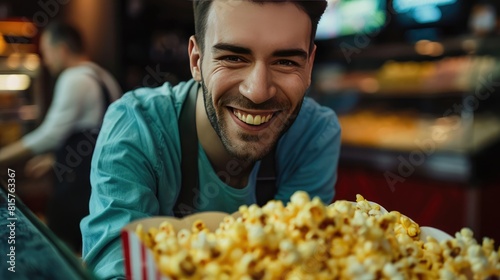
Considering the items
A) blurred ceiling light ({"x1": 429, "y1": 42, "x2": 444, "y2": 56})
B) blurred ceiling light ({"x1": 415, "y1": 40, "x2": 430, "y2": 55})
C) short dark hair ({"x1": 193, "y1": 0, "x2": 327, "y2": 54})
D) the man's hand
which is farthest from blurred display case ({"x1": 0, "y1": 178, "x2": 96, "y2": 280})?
blurred ceiling light ({"x1": 415, "y1": 40, "x2": 430, "y2": 55})

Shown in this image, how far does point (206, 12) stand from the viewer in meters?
1.10

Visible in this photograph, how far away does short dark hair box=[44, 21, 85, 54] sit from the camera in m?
2.07

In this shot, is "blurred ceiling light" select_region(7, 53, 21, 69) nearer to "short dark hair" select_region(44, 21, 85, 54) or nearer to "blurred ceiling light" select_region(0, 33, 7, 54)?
"blurred ceiling light" select_region(0, 33, 7, 54)

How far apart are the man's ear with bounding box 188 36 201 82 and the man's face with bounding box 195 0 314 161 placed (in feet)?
0.04

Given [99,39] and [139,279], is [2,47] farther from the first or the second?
[139,279]

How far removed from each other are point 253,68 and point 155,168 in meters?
0.30

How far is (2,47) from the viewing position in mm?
3928

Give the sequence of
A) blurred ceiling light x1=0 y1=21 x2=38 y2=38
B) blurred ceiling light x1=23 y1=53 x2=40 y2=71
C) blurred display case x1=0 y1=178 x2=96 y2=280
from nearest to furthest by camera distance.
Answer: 1. blurred display case x1=0 y1=178 x2=96 y2=280
2. blurred ceiling light x1=0 y1=21 x2=38 y2=38
3. blurred ceiling light x1=23 y1=53 x2=40 y2=71

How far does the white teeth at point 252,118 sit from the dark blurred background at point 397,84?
1.20m

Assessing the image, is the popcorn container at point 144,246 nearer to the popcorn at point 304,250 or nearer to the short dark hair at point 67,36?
the popcorn at point 304,250

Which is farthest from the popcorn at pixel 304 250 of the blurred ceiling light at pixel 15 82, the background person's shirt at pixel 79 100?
the blurred ceiling light at pixel 15 82

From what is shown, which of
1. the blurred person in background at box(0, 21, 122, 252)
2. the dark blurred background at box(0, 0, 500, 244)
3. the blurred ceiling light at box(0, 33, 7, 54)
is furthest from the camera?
the blurred ceiling light at box(0, 33, 7, 54)

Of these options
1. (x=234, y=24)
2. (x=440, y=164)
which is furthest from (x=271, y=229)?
(x=440, y=164)

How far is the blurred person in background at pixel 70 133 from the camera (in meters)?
1.33
